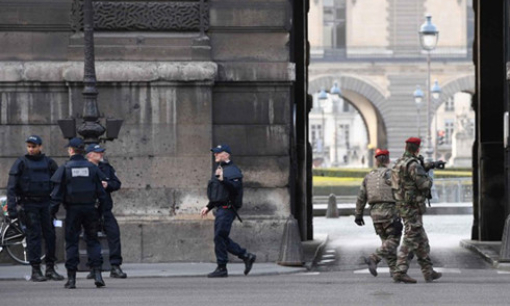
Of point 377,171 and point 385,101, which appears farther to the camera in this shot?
point 385,101

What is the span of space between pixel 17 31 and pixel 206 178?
3.61m

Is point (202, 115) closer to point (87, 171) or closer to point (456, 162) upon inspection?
point (87, 171)

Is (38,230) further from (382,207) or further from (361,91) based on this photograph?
(361,91)

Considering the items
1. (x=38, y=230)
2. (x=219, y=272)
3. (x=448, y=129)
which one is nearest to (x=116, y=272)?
(x=38, y=230)

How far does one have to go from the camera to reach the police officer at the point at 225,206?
2030 cm

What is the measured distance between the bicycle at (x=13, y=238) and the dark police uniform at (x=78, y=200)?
3966 millimetres

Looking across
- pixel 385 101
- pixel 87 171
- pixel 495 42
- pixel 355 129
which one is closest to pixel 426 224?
pixel 495 42

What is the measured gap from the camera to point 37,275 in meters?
20.0

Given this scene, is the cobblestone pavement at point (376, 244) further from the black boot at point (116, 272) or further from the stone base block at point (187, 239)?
the black boot at point (116, 272)

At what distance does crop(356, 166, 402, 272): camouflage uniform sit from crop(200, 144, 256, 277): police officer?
1.71m

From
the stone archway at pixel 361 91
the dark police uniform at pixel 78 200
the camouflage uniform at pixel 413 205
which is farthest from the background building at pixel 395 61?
the dark police uniform at pixel 78 200

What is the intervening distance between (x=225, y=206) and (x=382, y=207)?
7.06ft

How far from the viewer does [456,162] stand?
89.1 metres

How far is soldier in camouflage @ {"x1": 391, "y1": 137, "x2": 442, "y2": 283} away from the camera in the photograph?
754 inches
